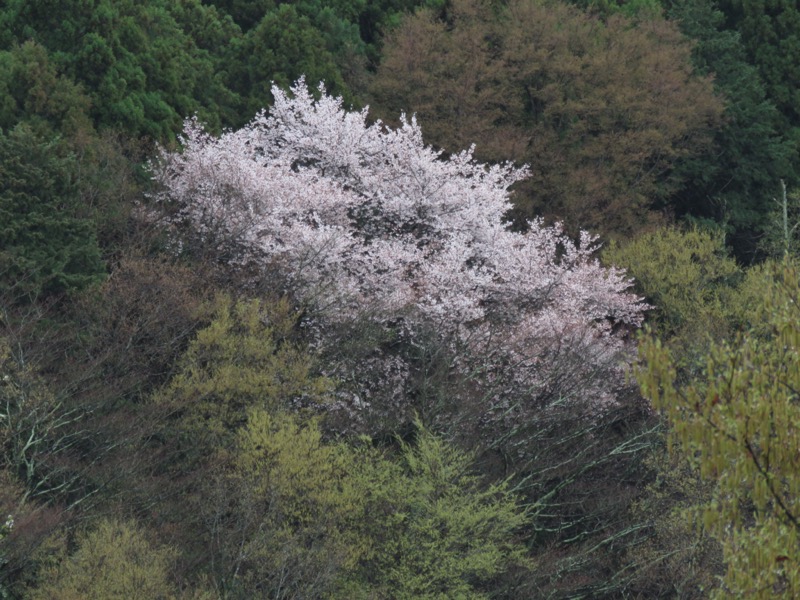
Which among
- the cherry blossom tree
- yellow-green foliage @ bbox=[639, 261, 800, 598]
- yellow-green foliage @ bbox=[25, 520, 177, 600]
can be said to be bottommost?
yellow-green foliage @ bbox=[25, 520, 177, 600]

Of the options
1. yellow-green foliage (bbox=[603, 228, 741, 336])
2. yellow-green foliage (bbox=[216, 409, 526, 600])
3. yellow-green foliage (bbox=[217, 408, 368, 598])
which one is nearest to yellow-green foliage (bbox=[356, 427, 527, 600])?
yellow-green foliage (bbox=[216, 409, 526, 600])

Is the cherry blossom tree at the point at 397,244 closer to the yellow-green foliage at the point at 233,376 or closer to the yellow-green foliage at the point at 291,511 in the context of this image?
the yellow-green foliage at the point at 233,376

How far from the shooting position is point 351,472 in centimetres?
1955

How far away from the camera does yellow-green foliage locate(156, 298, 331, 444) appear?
64.8 feet

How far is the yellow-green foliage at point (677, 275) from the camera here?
3128 cm

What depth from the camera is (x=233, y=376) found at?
19.9 m

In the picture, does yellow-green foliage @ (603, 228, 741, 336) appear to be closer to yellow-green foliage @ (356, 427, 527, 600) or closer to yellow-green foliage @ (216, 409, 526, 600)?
yellow-green foliage @ (356, 427, 527, 600)

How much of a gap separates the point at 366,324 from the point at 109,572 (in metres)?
8.41

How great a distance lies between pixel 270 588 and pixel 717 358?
32.6 ft

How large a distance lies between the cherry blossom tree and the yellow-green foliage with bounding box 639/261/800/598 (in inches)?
534

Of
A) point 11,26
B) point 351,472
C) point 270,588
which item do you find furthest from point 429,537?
point 11,26

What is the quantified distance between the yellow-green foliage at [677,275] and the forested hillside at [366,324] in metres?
0.11

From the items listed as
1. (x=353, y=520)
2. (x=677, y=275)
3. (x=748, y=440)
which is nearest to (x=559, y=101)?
(x=677, y=275)

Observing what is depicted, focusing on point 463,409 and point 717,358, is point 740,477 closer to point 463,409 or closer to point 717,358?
point 717,358
